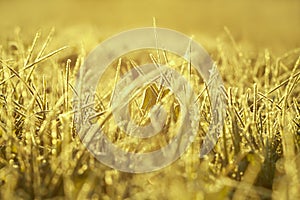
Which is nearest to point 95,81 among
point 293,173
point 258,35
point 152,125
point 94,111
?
point 94,111

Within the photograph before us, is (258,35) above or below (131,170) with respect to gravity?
above

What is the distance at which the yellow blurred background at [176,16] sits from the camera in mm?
4375

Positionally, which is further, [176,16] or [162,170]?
[176,16]

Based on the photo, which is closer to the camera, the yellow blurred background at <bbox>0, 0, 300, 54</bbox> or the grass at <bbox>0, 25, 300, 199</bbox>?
the grass at <bbox>0, 25, 300, 199</bbox>

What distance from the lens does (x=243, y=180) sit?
46.4 inches

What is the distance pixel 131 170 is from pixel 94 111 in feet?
0.81

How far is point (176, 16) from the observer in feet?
19.4

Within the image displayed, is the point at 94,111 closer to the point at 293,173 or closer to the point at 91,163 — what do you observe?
the point at 91,163

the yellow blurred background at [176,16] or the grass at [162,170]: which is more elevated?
the yellow blurred background at [176,16]

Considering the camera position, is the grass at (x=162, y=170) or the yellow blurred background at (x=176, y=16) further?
the yellow blurred background at (x=176, y=16)

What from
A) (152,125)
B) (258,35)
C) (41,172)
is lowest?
(41,172)

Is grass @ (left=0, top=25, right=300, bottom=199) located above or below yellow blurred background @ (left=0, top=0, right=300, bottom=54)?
below

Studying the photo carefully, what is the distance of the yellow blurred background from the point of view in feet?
14.4

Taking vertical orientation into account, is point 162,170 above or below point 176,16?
below
